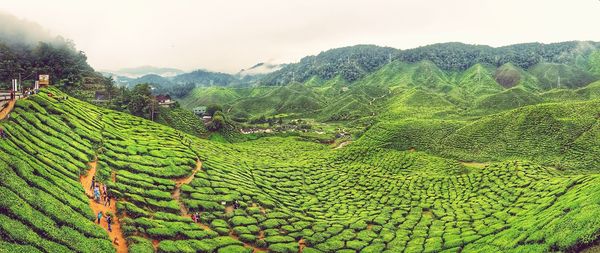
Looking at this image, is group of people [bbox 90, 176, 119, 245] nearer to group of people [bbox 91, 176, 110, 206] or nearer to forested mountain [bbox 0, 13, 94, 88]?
group of people [bbox 91, 176, 110, 206]

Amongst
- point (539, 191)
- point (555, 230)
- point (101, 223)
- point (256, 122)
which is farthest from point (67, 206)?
point (256, 122)

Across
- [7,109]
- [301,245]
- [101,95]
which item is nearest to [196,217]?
[301,245]

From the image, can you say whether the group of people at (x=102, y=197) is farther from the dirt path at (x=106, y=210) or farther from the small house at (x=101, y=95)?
the small house at (x=101, y=95)

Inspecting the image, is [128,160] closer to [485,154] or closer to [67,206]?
[67,206]

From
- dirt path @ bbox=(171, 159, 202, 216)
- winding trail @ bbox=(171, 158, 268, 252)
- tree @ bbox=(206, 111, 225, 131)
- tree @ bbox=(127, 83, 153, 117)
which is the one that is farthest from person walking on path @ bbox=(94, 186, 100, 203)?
tree @ bbox=(206, 111, 225, 131)

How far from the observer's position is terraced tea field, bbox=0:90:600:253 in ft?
102

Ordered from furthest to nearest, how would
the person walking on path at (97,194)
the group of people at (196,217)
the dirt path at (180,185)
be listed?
the dirt path at (180,185)
the group of people at (196,217)
the person walking on path at (97,194)

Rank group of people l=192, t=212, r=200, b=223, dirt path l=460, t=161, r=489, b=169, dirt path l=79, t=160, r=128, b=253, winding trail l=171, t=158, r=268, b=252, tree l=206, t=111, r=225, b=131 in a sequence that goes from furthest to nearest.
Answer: tree l=206, t=111, r=225, b=131 → dirt path l=460, t=161, r=489, b=169 → group of people l=192, t=212, r=200, b=223 → winding trail l=171, t=158, r=268, b=252 → dirt path l=79, t=160, r=128, b=253

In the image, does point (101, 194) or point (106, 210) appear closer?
point (106, 210)

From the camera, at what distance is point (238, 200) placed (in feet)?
154

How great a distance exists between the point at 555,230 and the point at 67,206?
4045cm

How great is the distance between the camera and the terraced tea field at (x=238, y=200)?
31062 millimetres

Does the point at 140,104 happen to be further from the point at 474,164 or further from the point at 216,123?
the point at 474,164

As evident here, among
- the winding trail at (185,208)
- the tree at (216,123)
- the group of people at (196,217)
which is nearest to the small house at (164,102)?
the tree at (216,123)
